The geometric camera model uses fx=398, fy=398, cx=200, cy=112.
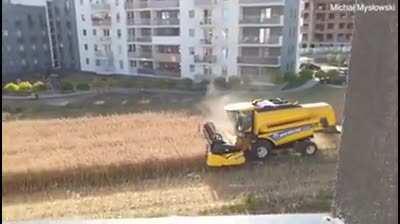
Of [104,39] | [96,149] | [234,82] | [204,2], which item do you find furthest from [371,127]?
[104,39]

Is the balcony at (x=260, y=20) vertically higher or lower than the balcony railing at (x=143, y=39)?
higher

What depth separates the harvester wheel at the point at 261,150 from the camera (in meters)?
2.45

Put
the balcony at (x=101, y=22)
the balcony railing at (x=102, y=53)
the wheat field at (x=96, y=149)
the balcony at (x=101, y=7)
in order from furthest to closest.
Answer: the balcony at (x=101, y=22)
the balcony railing at (x=102, y=53)
the balcony at (x=101, y=7)
the wheat field at (x=96, y=149)

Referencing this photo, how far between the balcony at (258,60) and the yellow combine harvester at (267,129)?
1.85 m

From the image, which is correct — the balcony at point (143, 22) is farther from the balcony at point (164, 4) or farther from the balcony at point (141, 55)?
the balcony at point (141, 55)

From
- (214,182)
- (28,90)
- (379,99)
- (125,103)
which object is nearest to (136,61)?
(125,103)

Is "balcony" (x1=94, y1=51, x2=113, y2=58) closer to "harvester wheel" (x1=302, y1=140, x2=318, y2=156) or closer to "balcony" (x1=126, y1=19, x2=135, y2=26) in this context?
"balcony" (x1=126, y1=19, x2=135, y2=26)

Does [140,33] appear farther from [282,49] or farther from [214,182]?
[214,182]

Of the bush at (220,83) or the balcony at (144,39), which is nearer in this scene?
the bush at (220,83)

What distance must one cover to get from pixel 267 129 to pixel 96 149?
45.2 inches

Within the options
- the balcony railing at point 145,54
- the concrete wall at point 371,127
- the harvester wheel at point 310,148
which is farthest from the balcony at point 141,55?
the concrete wall at point 371,127

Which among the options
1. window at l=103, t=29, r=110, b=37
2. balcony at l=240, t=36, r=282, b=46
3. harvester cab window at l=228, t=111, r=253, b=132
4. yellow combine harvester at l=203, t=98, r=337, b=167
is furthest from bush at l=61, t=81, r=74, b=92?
harvester cab window at l=228, t=111, r=253, b=132

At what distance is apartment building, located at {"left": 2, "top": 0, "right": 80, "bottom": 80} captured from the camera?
442 cm

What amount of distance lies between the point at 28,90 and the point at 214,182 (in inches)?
133
